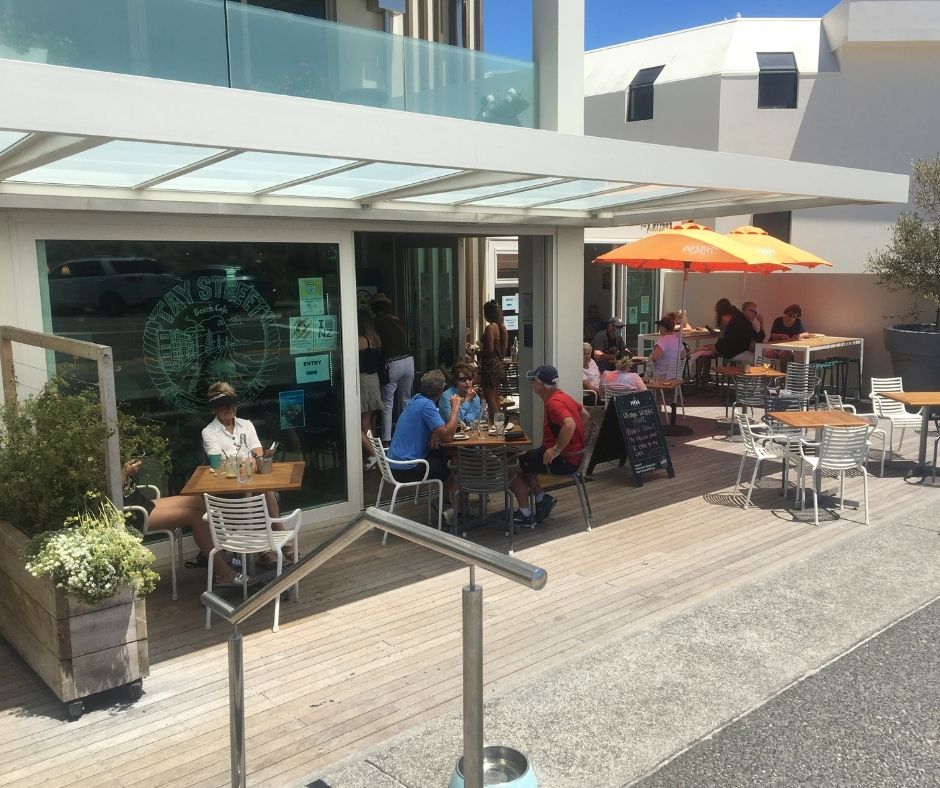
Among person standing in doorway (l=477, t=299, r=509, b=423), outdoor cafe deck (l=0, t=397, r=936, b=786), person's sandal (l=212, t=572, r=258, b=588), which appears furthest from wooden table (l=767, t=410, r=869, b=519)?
person's sandal (l=212, t=572, r=258, b=588)

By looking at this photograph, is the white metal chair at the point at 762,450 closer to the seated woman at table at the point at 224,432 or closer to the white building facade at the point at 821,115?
the seated woman at table at the point at 224,432

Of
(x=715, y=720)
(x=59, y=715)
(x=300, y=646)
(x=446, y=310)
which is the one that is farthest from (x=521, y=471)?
(x=446, y=310)

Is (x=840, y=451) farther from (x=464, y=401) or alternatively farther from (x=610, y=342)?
(x=610, y=342)

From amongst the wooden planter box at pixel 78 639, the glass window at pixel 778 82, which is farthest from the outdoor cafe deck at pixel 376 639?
the glass window at pixel 778 82

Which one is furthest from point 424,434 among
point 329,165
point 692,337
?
point 692,337

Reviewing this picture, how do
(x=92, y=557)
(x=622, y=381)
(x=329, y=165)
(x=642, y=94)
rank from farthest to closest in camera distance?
(x=642, y=94) → (x=622, y=381) → (x=329, y=165) → (x=92, y=557)

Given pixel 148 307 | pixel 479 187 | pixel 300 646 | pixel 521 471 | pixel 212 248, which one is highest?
pixel 479 187

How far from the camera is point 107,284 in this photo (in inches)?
235

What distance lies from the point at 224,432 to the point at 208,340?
2.64ft

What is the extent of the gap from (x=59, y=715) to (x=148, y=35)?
396cm

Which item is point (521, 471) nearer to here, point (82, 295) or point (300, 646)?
point (300, 646)

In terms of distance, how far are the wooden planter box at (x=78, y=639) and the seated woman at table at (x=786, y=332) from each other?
11088 millimetres

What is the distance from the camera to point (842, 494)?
7.77 m

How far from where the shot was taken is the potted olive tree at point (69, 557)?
4258mm
